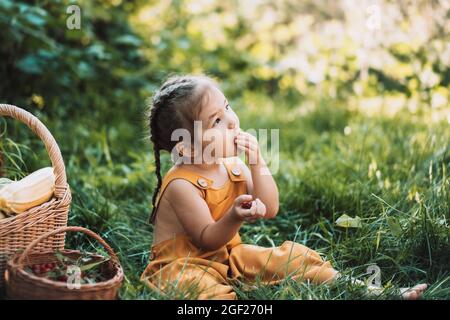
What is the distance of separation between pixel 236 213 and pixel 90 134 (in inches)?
82.4

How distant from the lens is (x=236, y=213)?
2053 mm

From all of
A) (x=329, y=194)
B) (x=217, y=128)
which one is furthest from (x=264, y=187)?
(x=329, y=194)

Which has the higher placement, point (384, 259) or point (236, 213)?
point (236, 213)

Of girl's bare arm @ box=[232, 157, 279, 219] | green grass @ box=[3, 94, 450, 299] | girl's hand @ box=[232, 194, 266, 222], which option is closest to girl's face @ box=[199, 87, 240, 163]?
girl's bare arm @ box=[232, 157, 279, 219]

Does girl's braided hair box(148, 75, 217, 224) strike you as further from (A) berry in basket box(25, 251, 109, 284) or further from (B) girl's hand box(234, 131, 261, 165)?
(A) berry in basket box(25, 251, 109, 284)

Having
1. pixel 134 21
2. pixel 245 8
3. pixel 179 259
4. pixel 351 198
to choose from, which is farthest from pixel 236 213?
pixel 245 8

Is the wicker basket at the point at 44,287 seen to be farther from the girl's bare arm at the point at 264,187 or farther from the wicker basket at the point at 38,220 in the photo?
the girl's bare arm at the point at 264,187

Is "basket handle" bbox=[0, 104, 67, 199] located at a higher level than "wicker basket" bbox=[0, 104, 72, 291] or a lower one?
higher

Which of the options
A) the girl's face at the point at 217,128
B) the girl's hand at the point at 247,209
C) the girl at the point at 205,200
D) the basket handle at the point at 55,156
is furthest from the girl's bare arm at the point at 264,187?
the basket handle at the point at 55,156

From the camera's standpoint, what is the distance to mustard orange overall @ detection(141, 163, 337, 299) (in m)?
2.21

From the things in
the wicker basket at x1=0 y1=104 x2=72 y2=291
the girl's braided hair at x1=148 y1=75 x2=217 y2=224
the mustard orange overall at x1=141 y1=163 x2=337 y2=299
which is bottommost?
the mustard orange overall at x1=141 y1=163 x2=337 y2=299

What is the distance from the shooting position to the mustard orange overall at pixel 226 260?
2.21 m
